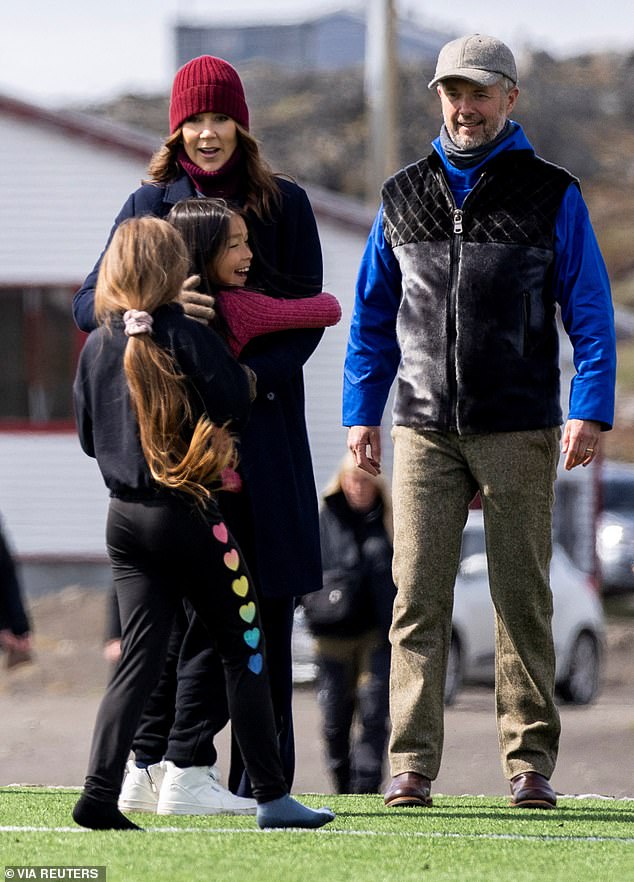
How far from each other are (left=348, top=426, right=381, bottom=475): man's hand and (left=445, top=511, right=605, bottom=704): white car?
882cm

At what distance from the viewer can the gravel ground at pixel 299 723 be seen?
1218cm

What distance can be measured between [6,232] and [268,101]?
74.8 meters

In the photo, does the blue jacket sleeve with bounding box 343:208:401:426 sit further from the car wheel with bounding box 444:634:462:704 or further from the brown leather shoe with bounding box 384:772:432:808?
the car wheel with bounding box 444:634:462:704

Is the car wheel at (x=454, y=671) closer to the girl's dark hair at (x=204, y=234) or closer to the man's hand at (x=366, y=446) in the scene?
the man's hand at (x=366, y=446)

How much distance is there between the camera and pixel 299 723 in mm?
15070

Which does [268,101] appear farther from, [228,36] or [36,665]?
[36,665]

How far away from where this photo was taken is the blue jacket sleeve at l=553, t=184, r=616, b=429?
5703mm

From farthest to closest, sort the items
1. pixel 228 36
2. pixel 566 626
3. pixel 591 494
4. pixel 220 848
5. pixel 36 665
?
pixel 228 36, pixel 591 494, pixel 36 665, pixel 566 626, pixel 220 848

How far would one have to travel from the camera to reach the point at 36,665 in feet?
62.0

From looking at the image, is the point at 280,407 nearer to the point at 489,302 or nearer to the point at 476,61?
the point at 489,302

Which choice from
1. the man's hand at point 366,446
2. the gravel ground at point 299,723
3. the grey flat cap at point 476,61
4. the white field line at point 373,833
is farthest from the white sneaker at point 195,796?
the gravel ground at point 299,723

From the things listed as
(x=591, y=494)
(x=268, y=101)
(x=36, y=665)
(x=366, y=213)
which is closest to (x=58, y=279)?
(x=366, y=213)

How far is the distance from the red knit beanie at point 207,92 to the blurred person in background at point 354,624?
12.2 ft

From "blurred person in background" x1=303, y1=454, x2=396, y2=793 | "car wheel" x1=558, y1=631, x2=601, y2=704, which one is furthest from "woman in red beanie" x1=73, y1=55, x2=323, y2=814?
"car wheel" x1=558, y1=631, x2=601, y2=704
